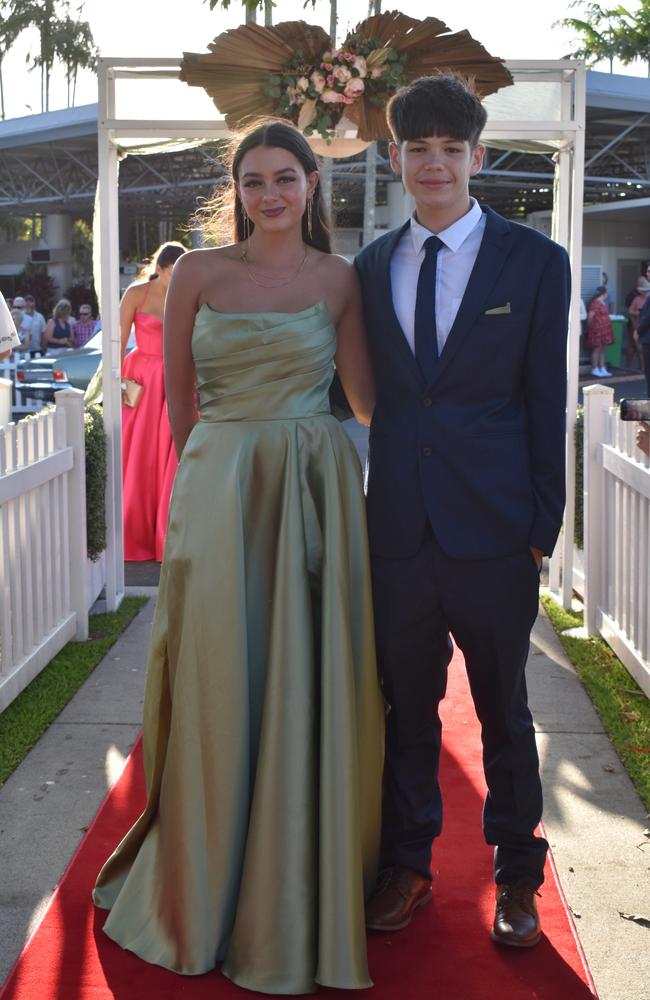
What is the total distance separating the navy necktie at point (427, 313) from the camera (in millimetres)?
2945

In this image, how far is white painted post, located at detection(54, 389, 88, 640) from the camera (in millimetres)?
5867

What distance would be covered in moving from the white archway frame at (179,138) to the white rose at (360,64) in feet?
4.09

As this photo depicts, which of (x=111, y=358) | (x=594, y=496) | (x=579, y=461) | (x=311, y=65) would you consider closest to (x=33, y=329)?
(x=111, y=358)

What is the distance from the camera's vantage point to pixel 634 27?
40844 millimetres

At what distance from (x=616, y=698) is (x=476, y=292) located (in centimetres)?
278

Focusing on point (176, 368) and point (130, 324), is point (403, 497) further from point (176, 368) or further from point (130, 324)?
point (130, 324)

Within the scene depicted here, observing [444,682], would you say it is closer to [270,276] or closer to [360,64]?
[270,276]

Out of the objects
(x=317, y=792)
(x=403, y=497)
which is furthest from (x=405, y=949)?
Result: (x=403, y=497)

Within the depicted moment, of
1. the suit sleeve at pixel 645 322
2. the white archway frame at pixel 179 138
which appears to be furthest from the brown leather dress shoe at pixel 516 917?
the suit sleeve at pixel 645 322

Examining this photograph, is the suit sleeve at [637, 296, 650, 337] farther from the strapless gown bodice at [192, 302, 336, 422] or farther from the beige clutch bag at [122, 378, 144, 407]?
the strapless gown bodice at [192, 302, 336, 422]

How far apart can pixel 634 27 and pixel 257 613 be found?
42677mm

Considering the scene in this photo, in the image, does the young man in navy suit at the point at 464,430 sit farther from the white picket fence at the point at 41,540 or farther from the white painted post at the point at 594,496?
the white painted post at the point at 594,496

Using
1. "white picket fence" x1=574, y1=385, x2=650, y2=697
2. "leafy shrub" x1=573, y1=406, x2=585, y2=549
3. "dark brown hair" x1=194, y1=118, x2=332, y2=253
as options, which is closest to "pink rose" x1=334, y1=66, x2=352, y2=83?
"white picket fence" x1=574, y1=385, x2=650, y2=697

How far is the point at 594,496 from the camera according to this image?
6078mm
